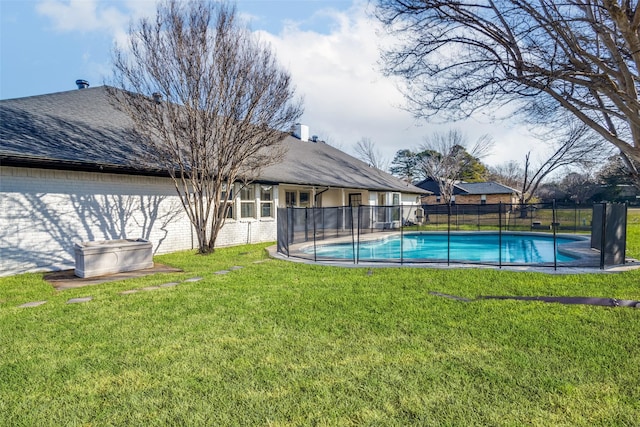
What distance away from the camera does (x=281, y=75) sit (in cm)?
1087

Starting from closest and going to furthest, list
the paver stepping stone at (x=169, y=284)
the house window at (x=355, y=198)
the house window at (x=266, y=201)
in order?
the paver stepping stone at (x=169, y=284)
the house window at (x=266, y=201)
the house window at (x=355, y=198)

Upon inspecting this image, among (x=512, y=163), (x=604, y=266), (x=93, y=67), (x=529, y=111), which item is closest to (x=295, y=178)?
(x=93, y=67)

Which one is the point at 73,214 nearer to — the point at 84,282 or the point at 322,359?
the point at 84,282

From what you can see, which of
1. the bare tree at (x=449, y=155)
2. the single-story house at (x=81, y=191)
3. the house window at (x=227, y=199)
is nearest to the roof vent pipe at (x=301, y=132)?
the single-story house at (x=81, y=191)

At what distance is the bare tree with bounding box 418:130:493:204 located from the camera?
1147 inches

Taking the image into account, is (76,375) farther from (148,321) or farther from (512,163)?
(512,163)

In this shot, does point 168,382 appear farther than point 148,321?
No

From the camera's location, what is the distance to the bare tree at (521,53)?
202 inches

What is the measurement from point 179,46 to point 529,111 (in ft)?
28.9

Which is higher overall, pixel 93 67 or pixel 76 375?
pixel 93 67

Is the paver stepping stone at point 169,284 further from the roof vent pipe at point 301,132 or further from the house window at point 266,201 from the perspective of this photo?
the roof vent pipe at point 301,132

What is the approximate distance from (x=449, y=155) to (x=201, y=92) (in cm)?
2413

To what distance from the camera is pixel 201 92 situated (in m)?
9.81

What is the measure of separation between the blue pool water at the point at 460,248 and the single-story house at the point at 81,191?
3.66m
